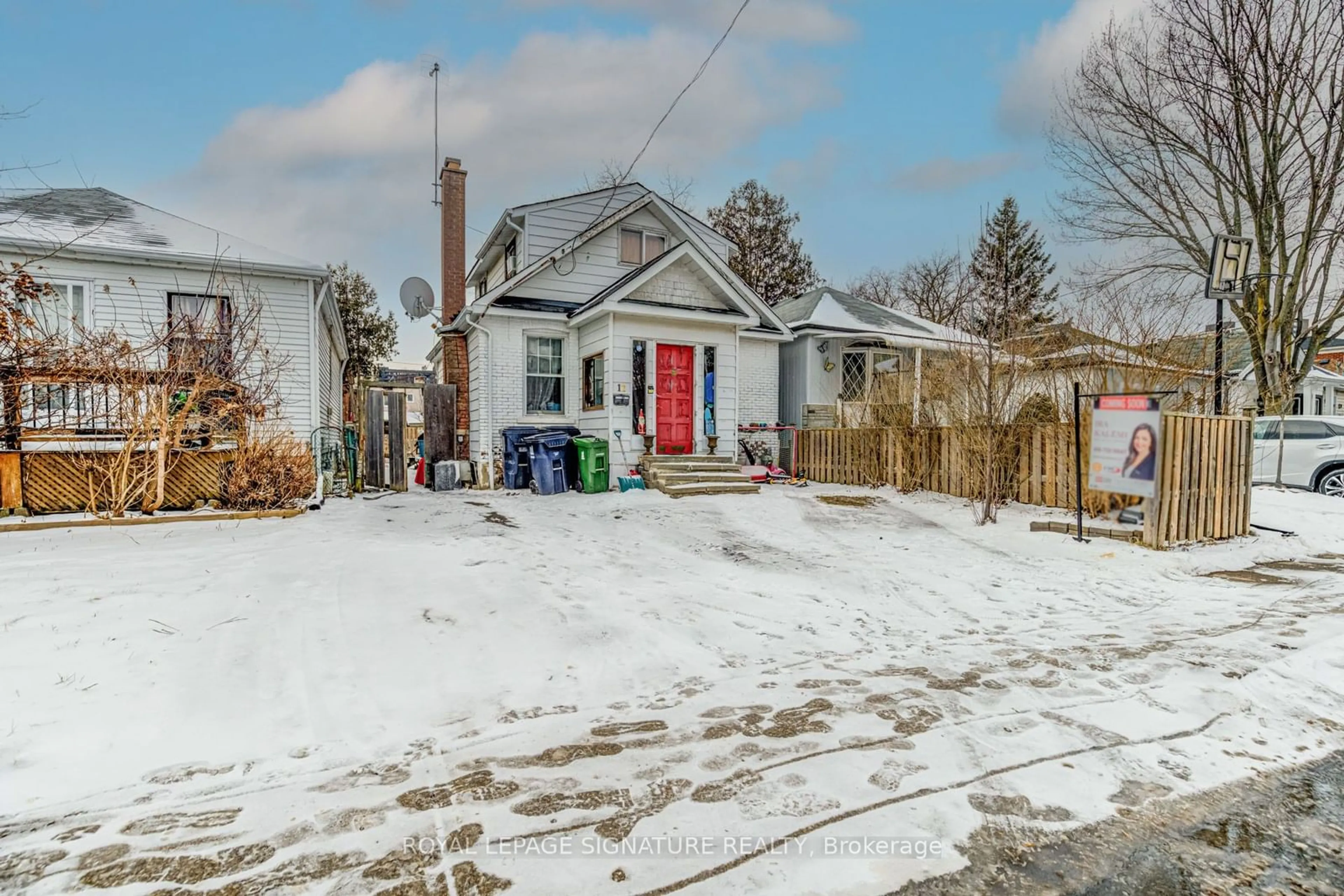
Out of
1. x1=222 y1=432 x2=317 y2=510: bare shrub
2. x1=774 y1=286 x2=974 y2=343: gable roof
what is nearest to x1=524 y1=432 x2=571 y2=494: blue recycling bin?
x1=222 y1=432 x2=317 y2=510: bare shrub

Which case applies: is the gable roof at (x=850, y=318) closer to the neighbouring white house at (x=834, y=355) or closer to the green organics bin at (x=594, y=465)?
the neighbouring white house at (x=834, y=355)

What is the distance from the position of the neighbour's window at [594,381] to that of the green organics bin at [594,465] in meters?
0.97

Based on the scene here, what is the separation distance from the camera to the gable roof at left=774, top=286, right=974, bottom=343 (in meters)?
17.8

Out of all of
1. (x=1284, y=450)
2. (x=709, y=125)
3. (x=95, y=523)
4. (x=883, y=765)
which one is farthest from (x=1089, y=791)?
(x=1284, y=450)

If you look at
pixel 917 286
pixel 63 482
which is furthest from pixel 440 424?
pixel 917 286

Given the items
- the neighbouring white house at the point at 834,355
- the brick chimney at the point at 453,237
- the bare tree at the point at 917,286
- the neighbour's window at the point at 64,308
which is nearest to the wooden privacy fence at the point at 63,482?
the neighbour's window at the point at 64,308

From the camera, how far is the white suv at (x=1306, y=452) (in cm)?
1229

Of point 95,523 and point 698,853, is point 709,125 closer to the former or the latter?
point 95,523

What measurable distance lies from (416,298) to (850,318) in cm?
1205

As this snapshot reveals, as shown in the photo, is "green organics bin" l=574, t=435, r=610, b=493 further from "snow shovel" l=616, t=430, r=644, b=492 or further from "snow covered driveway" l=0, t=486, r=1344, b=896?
"snow covered driveway" l=0, t=486, r=1344, b=896

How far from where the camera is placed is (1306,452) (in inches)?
498

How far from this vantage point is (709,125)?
12.3 meters

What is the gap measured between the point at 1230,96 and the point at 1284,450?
371 inches

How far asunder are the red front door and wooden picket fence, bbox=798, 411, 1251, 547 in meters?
3.10
